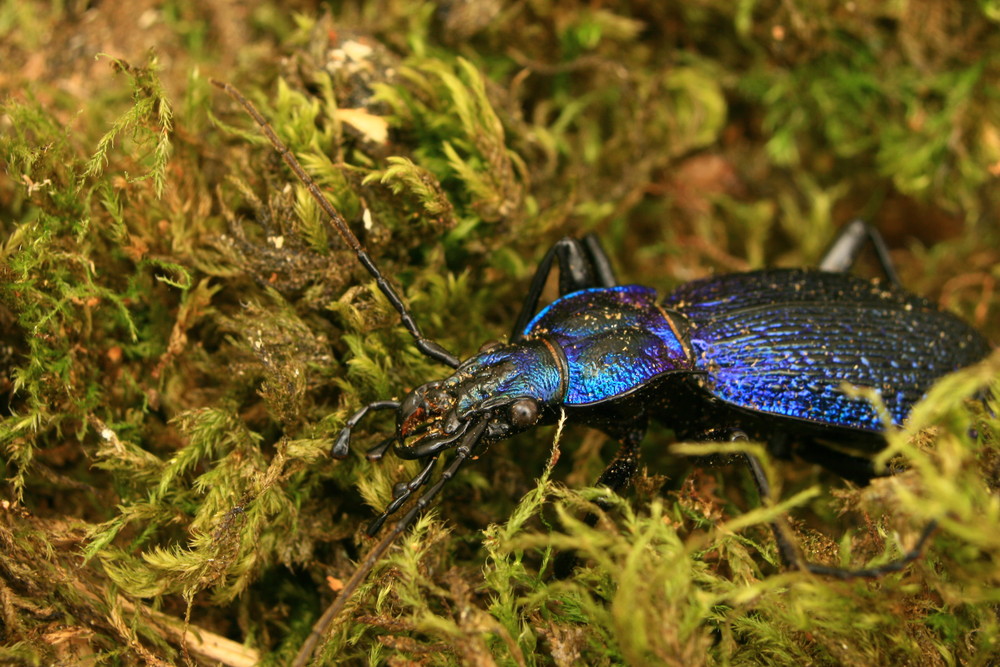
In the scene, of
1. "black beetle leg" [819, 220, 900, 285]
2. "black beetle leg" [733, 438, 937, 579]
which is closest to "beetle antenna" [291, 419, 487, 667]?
"black beetle leg" [733, 438, 937, 579]

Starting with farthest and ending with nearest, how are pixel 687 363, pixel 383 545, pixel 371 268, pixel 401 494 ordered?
1. pixel 687 363
2. pixel 371 268
3. pixel 401 494
4. pixel 383 545

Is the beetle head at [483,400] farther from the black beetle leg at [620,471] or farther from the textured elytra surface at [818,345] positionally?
the textured elytra surface at [818,345]

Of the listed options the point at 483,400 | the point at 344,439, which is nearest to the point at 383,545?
the point at 344,439

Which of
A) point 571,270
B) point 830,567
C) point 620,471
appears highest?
point 571,270

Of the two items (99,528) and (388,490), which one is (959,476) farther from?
(99,528)

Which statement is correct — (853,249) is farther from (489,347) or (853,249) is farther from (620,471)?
(489,347)

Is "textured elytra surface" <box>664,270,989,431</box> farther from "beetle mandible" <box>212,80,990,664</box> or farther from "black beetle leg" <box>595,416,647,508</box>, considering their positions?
"black beetle leg" <box>595,416,647,508</box>

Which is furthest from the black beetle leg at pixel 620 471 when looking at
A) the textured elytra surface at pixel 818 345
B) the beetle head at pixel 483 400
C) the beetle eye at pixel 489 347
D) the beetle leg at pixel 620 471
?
the beetle eye at pixel 489 347
